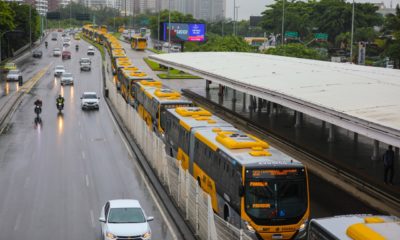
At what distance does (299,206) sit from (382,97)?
33.9 feet

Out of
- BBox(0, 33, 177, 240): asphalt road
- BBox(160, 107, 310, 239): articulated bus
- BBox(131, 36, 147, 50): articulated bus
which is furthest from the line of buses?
BBox(131, 36, 147, 50): articulated bus

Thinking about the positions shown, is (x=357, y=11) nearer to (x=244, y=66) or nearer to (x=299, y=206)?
(x=244, y=66)

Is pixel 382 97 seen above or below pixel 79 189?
above

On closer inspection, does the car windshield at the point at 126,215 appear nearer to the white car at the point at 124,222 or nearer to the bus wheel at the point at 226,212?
the white car at the point at 124,222

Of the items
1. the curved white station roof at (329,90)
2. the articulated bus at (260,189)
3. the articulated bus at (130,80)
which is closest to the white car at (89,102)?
the articulated bus at (130,80)

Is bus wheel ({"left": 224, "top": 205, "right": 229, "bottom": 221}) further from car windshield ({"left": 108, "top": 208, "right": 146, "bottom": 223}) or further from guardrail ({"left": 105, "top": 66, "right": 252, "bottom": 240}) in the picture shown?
car windshield ({"left": 108, "top": 208, "right": 146, "bottom": 223})

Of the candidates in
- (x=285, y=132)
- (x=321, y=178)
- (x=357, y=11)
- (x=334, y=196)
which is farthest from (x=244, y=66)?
(x=357, y=11)

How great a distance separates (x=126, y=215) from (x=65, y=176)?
10.1m

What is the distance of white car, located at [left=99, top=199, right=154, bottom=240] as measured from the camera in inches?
730

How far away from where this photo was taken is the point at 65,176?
28828 mm

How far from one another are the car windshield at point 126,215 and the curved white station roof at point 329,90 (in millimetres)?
8001

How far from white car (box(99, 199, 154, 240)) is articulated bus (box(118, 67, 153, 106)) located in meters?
28.9

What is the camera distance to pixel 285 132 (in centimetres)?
3672

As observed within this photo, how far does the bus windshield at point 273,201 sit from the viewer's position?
17734 mm
